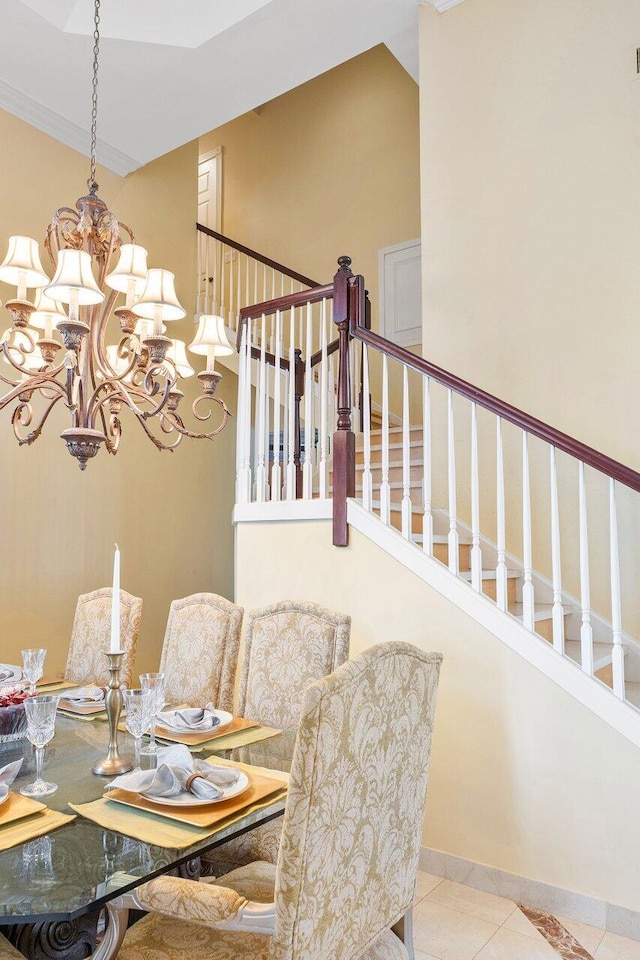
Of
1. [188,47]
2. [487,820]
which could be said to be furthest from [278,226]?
[487,820]

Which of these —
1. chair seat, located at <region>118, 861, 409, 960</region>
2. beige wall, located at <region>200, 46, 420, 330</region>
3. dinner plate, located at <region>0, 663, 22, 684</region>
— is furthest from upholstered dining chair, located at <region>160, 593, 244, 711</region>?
beige wall, located at <region>200, 46, 420, 330</region>

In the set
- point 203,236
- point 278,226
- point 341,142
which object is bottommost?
point 203,236

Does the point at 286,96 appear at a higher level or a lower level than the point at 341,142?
→ higher

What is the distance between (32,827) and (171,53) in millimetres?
4175

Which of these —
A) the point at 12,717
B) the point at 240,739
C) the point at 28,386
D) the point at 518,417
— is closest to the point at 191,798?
the point at 240,739

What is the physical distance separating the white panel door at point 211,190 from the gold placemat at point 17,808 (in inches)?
258

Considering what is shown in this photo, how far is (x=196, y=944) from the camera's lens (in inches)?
51.1

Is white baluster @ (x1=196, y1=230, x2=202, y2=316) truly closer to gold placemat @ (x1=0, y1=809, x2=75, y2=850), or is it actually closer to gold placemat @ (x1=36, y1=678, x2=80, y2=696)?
gold placemat @ (x1=36, y1=678, x2=80, y2=696)

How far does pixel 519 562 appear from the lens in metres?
3.43

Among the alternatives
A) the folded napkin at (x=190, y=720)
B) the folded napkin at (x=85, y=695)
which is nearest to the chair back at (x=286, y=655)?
the folded napkin at (x=190, y=720)

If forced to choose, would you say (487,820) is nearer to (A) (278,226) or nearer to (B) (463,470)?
(B) (463,470)

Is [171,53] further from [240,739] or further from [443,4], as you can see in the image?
[240,739]

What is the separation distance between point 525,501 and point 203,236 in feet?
14.5

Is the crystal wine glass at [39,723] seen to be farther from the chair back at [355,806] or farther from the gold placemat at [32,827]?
the chair back at [355,806]
